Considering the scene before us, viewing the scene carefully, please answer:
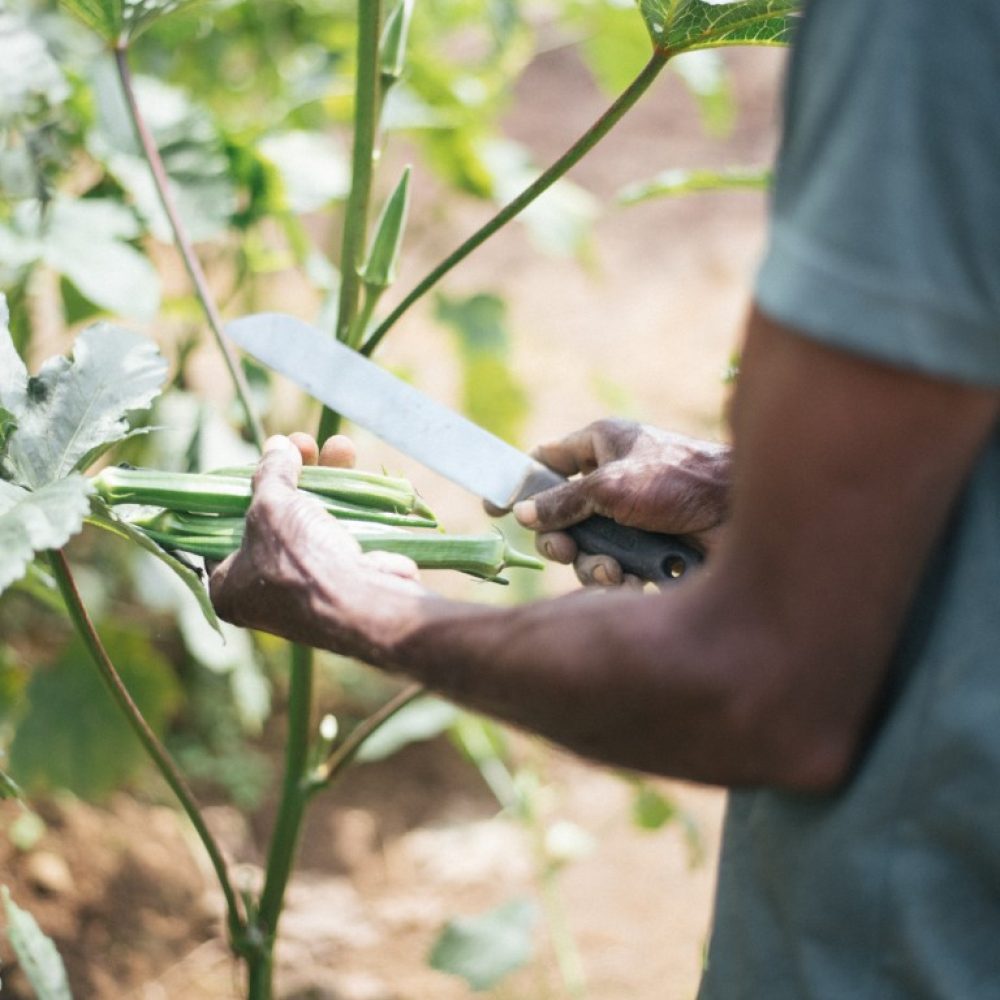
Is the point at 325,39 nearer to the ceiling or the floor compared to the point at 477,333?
nearer to the ceiling

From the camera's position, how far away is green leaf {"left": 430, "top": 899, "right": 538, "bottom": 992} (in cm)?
203

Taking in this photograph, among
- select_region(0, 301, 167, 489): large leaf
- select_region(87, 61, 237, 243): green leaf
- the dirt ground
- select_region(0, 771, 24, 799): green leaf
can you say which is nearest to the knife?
select_region(0, 301, 167, 489): large leaf

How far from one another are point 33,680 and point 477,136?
1.34 m

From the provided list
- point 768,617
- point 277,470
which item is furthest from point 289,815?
point 768,617

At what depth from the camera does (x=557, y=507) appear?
1.31 m

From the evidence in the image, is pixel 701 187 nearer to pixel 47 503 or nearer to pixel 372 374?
pixel 372 374

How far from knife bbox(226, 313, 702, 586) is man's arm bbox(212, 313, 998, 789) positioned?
0.37m

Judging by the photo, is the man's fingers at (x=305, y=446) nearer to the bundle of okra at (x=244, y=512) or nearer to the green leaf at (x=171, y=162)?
the bundle of okra at (x=244, y=512)

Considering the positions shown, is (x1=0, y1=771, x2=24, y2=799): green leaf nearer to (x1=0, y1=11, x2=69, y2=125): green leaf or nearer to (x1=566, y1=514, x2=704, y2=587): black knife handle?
(x1=566, y1=514, x2=704, y2=587): black knife handle

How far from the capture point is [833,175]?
2.25 feet

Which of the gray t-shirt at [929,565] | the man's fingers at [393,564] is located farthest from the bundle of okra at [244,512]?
the gray t-shirt at [929,565]

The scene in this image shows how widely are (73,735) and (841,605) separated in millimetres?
1726

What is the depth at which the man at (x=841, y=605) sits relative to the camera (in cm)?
67

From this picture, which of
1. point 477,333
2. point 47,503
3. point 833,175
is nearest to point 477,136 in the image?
point 477,333
